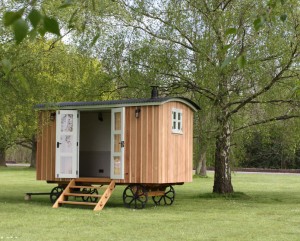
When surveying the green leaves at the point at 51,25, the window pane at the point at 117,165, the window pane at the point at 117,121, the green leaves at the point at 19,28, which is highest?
the window pane at the point at 117,121

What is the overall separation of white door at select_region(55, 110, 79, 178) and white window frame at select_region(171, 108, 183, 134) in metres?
2.56

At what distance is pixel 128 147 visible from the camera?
1426 cm

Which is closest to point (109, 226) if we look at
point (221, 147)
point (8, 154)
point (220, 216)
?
point (220, 216)

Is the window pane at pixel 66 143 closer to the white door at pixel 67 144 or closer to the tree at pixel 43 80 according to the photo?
the white door at pixel 67 144

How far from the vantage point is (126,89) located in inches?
677

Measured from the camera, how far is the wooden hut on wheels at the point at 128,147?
1397cm

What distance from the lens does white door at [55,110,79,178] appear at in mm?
14836

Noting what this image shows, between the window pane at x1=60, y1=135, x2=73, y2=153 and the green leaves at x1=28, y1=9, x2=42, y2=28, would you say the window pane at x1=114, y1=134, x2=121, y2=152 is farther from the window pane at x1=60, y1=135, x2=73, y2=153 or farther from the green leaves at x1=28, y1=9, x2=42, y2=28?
the green leaves at x1=28, y1=9, x2=42, y2=28

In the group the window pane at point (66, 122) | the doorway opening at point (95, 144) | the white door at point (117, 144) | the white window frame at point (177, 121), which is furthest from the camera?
the doorway opening at point (95, 144)

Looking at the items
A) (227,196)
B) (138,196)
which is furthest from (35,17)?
(227,196)

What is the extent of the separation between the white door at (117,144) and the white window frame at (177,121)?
4.27 feet

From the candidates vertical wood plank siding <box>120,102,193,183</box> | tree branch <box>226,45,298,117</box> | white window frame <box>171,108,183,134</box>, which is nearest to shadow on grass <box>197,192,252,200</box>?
tree branch <box>226,45,298,117</box>

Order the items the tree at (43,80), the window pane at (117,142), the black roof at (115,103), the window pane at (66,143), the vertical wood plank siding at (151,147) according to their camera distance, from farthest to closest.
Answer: the window pane at (66,143) → the window pane at (117,142) → the black roof at (115,103) → the vertical wood plank siding at (151,147) → the tree at (43,80)

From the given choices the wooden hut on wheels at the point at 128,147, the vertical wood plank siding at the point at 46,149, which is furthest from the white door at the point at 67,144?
the vertical wood plank siding at the point at 46,149
